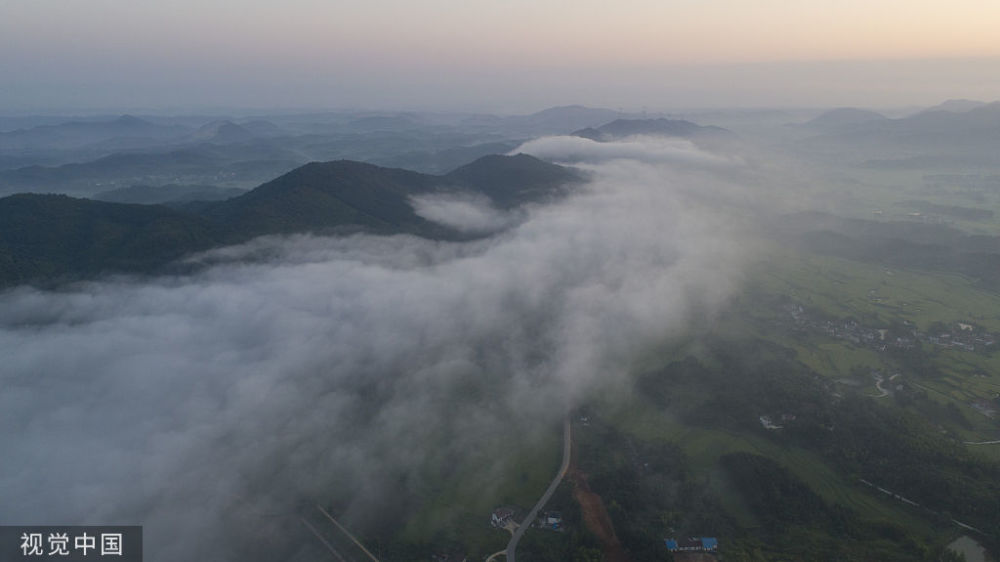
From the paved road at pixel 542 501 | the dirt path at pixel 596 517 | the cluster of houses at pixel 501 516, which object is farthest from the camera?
the cluster of houses at pixel 501 516

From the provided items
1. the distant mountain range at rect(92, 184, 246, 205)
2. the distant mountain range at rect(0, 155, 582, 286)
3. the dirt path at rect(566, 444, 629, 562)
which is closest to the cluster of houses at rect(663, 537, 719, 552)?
the dirt path at rect(566, 444, 629, 562)

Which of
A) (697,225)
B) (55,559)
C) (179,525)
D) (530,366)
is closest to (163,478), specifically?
(179,525)

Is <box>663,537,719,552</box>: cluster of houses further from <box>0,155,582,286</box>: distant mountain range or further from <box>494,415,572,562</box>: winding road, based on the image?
<box>0,155,582,286</box>: distant mountain range

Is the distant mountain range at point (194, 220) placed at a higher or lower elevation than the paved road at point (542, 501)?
higher

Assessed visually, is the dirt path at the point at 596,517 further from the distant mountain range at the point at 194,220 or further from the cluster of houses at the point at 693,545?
the distant mountain range at the point at 194,220

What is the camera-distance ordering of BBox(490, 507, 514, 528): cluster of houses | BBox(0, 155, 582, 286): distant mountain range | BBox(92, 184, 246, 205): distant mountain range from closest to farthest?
BBox(490, 507, 514, 528): cluster of houses, BBox(0, 155, 582, 286): distant mountain range, BBox(92, 184, 246, 205): distant mountain range

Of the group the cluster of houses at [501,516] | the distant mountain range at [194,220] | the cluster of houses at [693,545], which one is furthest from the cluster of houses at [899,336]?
the distant mountain range at [194,220]

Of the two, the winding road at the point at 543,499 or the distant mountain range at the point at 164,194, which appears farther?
the distant mountain range at the point at 164,194

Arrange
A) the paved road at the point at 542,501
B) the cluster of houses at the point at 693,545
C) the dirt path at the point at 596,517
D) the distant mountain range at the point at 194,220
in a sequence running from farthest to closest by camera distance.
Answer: the distant mountain range at the point at 194,220 < the paved road at the point at 542,501 < the dirt path at the point at 596,517 < the cluster of houses at the point at 693,545
